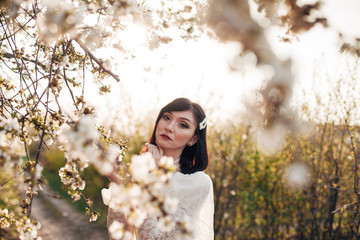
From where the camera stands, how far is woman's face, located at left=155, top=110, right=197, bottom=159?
6.88ft

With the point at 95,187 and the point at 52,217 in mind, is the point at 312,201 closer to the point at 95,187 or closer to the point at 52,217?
the point at 95,187

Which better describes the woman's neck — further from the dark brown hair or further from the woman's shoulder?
the woman's shoulder

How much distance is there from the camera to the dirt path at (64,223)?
454 centimetres

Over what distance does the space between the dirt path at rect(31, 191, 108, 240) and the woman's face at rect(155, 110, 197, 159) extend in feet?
10.3

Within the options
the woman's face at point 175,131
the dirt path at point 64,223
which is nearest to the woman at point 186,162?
the woman's face at point 175,131

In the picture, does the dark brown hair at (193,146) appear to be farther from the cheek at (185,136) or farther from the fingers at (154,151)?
the fingers at (154,151)

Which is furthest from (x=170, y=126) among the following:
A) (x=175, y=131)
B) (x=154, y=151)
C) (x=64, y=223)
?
(x=64, y=223)

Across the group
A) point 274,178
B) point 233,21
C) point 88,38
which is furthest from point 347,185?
point 88,38

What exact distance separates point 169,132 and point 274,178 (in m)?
2.56

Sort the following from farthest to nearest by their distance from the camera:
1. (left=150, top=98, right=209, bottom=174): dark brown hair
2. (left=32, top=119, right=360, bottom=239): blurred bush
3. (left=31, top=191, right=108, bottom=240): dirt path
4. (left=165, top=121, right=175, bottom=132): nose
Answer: (left=31, top=191, right=108, bottom=240): dirt path, (left=32, top=119, right=360, bottom=239): blurred bush, (left=150, top=98, right=209, bottom=174): dark brown hair, (left=165, top=121, right=175, bottom=132): nose

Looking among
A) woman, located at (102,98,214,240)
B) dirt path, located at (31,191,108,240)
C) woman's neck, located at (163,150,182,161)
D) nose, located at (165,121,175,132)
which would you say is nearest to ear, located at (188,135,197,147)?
woman, located at (102,98,214,240)

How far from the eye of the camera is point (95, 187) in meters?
5.34

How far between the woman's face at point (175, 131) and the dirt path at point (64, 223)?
3132 mm

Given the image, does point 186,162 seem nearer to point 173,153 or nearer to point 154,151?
point 173,153
